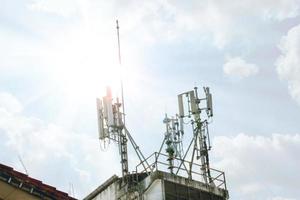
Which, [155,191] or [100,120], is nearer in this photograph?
[155,191]

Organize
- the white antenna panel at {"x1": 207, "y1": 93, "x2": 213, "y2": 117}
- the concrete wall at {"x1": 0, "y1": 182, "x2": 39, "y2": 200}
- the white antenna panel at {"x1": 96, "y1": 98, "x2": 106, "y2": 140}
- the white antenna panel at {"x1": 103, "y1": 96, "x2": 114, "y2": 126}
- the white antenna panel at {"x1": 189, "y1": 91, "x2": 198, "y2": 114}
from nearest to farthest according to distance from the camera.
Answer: the concrete wall at {"x1": 0, "y1": 182, "x2": 39, "y2": 200}
the white antenna panel at {"x1": 103, "y1": 96, "x2": 114, "y2": 126}
the white antenna panel at {"x1": 96, "y1": 98, "x2": 106, "y2": 140}
the white antenna panel at {"x1": 207, "y1": 93, "x2": 213, "y2": 117}
the white antenna panel at {"x1": 189, "y1": 91, "x2": 198, "y2": 114}

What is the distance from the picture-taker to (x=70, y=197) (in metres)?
28.8

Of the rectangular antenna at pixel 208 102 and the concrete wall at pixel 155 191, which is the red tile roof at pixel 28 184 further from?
the rectangular antenna at pixel 208 102

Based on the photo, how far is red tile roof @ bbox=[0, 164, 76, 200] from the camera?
1061 inches

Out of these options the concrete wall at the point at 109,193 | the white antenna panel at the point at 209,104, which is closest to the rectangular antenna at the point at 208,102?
the white antenna panel at the point at 209,104

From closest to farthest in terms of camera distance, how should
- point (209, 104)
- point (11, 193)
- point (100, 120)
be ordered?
point (11, 193)
point (100, 120)
point (209, 104)

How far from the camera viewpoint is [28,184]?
27328 millimetres

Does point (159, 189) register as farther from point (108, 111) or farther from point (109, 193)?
point (108, 111)

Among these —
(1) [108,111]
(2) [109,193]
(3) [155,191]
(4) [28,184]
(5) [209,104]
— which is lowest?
(4) [28,184]

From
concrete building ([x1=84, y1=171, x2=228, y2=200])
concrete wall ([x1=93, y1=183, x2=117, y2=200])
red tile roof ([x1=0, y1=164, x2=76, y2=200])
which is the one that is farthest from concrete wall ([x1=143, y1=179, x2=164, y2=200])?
red tile roof ([x1=0, y1=164, x2=76, y2=200])

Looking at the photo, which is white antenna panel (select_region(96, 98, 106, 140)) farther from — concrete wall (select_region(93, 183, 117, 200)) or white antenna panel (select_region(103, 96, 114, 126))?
concrete wall (select_region(93, 183, 117, 200))

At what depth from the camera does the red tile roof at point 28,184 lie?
26938 mm

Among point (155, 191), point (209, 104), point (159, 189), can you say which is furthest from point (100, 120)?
point (209, 104)

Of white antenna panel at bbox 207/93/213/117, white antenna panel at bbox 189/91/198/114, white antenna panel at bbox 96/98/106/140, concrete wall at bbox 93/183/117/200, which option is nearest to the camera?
concrete wall at bbox 93/183/117/200
